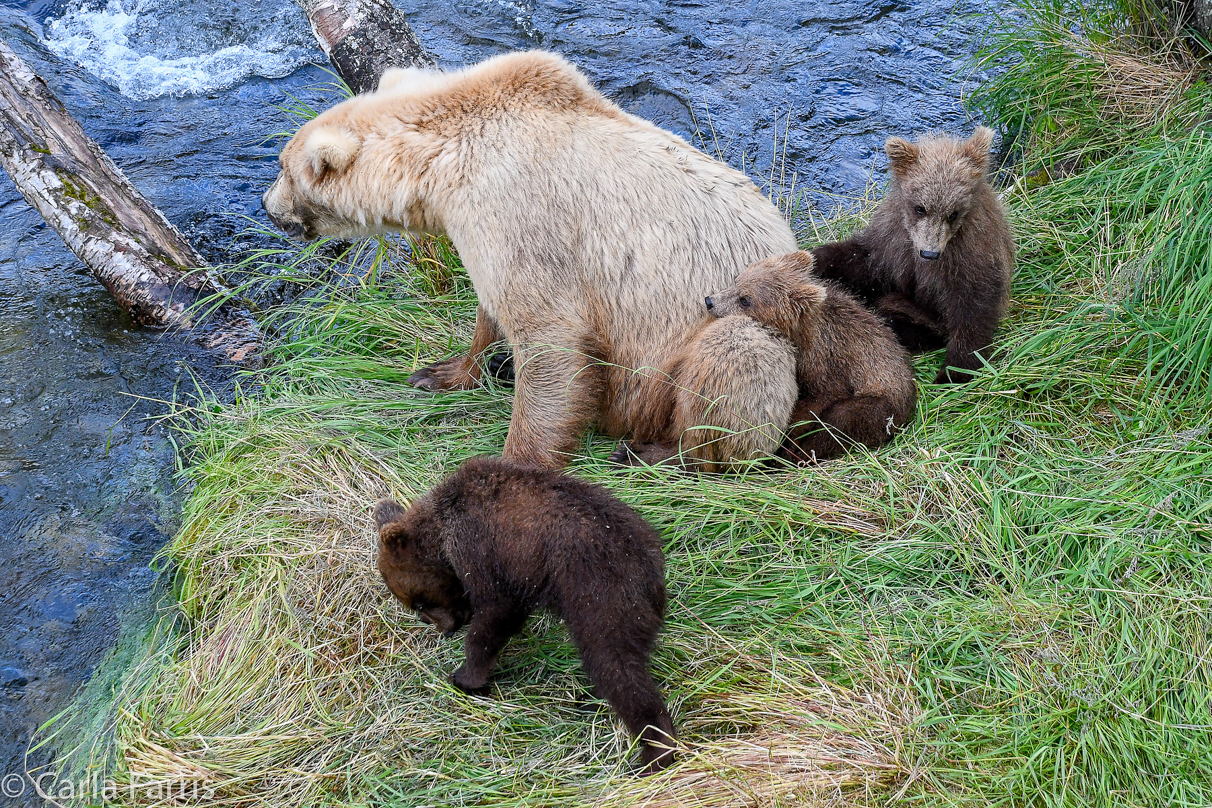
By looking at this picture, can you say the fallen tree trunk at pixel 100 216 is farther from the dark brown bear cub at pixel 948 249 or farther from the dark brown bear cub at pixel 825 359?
the dark brown bear cub at pixel 948 249

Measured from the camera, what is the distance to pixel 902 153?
475 cm

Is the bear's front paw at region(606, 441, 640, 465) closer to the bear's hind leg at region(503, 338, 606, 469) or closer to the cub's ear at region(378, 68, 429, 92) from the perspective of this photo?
the bear's hind leg at region(503, 338, 606, 469)

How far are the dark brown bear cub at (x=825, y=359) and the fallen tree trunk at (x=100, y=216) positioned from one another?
3403 millimetres

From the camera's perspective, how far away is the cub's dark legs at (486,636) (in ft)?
11.6

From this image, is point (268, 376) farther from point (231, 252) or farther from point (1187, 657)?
point (1187, 657)

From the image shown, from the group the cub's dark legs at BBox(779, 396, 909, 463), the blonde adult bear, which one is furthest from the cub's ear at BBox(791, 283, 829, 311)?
the cub's dark legs at BBox(779, 396, 909, 463)

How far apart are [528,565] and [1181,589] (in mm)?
2399

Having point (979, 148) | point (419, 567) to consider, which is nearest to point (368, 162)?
point (419, 567)

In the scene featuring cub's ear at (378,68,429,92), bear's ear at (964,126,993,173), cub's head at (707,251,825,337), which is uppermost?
cub's ear at (378,68,429,92)

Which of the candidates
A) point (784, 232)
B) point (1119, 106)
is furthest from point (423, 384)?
point (1119, 106)

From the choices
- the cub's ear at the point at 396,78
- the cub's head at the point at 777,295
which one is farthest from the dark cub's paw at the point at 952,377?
the cub's ear at the point at 396,78

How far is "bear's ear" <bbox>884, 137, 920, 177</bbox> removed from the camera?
4.73m

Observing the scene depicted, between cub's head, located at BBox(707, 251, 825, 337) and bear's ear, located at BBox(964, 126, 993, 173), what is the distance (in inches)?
38.3

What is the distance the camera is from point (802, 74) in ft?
26.2
